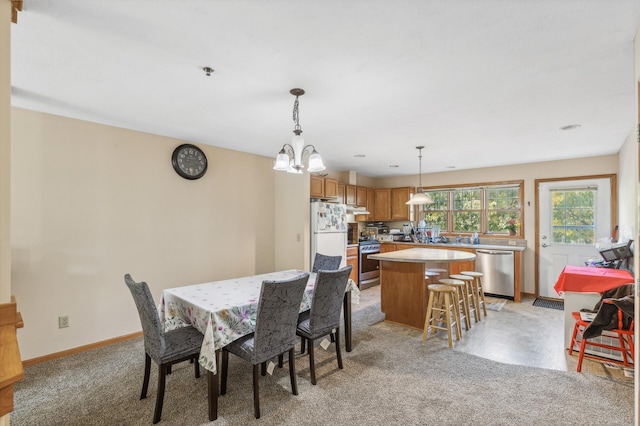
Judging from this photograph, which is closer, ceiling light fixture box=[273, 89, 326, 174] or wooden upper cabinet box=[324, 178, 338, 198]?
ceiling light fixture box=[273, 89, 326, 174]

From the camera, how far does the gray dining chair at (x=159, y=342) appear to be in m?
1.98

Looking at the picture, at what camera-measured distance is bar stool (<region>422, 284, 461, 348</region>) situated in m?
3.21

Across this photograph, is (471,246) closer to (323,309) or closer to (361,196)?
(361,196)

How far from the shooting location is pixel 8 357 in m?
1.10

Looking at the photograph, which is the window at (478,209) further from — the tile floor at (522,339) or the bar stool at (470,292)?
the bar stool at (470,292)

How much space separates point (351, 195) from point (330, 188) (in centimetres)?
92

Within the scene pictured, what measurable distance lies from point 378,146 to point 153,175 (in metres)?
2.85

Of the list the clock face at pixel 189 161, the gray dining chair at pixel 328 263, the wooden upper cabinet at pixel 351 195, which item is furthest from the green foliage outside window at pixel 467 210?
the clock face at pixel 189 161

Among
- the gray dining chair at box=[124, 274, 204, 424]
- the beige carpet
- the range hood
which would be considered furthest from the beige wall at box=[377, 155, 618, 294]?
the gray dining chair at box=[124, 274, 204, 424]

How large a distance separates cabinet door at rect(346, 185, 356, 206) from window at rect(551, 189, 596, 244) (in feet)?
11.0

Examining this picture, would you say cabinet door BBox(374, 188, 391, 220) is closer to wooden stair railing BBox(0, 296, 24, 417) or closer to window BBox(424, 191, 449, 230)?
window BBox(424, 191, 449, 230)

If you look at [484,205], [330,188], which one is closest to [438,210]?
[484,205]

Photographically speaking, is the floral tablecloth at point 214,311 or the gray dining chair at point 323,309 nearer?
the floral tablecloth at point 214,311

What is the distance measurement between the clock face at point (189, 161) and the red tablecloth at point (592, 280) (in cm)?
430
